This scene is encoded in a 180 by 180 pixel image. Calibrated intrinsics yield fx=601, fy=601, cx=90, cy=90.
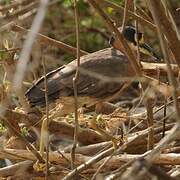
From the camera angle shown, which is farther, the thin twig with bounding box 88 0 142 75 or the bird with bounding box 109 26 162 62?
the bird with bounding box 109 26 162 62

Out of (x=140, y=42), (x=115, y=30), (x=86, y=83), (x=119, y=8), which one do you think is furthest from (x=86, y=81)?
(x=115, y=30)

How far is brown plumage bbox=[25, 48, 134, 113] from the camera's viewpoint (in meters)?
4.27

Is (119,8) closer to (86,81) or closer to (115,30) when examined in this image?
(115,30)

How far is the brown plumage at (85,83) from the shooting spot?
4.27 m

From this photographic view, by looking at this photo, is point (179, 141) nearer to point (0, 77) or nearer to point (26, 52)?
point (0, 77)

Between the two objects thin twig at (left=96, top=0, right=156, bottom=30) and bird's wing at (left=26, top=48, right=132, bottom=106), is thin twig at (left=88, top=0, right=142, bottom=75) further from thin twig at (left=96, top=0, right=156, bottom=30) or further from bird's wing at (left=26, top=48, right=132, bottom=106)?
bird's wing at (left=26, top=48, right=132, bottom=106)

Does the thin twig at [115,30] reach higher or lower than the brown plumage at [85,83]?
higher

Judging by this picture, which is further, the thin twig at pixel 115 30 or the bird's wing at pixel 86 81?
the bird's wing at pixel 86 81

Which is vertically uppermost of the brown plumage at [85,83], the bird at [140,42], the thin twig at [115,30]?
the thin twig at [115,30]

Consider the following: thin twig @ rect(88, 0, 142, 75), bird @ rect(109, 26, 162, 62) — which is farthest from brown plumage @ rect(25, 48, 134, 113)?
thin twig @ rect(88, 0, 142, 75)

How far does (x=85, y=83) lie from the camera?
445 centimetres

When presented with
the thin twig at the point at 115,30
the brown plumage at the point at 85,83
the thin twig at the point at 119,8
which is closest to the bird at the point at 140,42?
the brown plumage at the point at 85,83

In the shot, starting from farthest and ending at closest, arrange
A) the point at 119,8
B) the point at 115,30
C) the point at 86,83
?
the point at 86,83, the point at 119,8, the point at 115,30

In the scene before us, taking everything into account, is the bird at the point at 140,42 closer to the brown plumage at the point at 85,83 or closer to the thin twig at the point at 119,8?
the brown plumage at the point at 85,83
